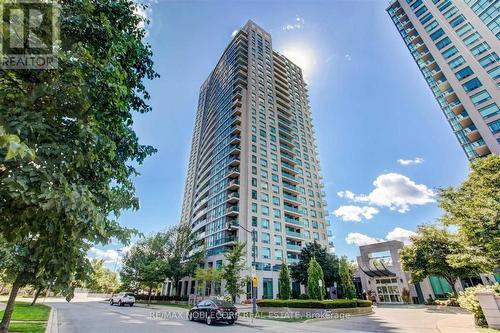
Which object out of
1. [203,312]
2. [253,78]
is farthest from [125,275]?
[253,78]

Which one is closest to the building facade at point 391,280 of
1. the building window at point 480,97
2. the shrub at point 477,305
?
the building window at point 480,97

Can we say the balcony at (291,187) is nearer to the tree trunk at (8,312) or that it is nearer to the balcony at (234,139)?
the balcony at (234,139)

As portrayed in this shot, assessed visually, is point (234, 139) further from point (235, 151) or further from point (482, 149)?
point (482, 149)

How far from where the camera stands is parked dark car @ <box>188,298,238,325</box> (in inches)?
600

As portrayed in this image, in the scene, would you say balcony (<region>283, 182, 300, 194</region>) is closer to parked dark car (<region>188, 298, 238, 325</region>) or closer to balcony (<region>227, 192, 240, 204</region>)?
balcony (<region>227, 192, 240, 204</region>)

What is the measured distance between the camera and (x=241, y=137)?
53.5 m

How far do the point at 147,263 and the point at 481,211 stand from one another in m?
41.8

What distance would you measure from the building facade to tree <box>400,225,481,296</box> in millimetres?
8053

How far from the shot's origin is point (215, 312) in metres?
15.2

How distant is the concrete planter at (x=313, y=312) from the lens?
62.1ft

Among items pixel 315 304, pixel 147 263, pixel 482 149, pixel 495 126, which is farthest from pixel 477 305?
pixel 147 263

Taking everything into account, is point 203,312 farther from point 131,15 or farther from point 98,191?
point 131,15

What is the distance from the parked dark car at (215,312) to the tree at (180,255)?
25605mm

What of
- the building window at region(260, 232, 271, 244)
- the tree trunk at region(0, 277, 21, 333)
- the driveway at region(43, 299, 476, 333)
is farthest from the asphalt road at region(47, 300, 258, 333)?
the building window at region(260, 232, 271, 244)
